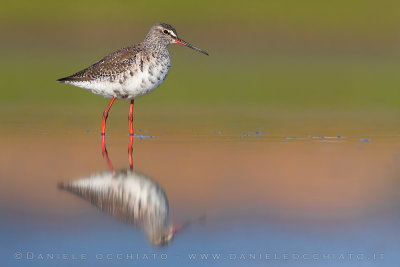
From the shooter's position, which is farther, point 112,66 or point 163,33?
point 163,33

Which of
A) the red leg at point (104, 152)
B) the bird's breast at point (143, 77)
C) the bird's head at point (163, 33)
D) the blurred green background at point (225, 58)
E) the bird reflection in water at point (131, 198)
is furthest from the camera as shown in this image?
the blurred green background at point (225, 58)

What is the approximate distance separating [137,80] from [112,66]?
0.54 meters

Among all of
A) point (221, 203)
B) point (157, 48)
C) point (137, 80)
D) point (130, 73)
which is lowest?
point (221, 203)

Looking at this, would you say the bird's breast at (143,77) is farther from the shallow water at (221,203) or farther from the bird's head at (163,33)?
the shallow water at (221,203)

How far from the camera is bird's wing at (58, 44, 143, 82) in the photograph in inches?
475

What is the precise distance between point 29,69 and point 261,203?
1689 cm

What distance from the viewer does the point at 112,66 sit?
40.1 ft

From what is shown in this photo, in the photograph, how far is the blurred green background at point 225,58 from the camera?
15945mm

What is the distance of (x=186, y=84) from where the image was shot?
20297 mm

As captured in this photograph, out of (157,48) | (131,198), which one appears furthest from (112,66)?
(131,198)

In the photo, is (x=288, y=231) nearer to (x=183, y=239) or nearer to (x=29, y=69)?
(x=183, y=239)

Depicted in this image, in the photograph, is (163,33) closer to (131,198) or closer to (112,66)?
(112,66)

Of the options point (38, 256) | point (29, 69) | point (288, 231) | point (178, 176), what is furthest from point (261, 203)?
point (29, 69)

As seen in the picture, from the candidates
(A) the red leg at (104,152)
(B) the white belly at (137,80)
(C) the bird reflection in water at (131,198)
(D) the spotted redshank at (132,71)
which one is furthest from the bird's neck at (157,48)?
(C) the bird reflection in water at (131,198)
